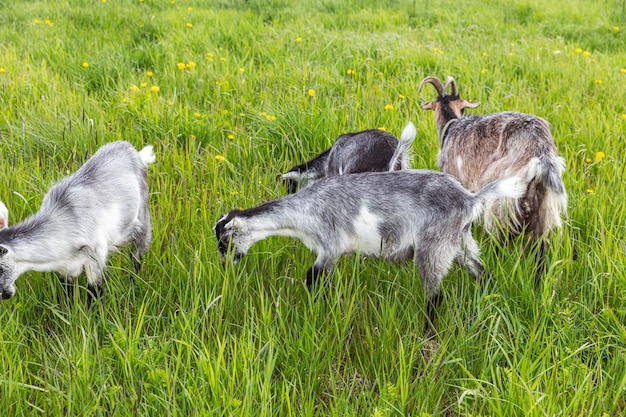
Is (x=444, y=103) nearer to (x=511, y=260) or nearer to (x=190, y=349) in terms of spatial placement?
(x=511, y=260)

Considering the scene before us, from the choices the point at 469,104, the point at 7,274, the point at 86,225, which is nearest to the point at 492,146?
the point at 469,104

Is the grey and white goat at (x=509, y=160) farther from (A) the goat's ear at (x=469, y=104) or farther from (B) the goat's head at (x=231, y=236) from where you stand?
(B) the goat's head at (x=231, y=236)

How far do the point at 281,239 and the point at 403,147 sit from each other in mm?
979

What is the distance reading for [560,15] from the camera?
29.4ft

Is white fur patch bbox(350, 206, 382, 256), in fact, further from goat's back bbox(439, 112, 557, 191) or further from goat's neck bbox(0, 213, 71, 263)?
goat's neck bbox(0, 213, 71, 263)

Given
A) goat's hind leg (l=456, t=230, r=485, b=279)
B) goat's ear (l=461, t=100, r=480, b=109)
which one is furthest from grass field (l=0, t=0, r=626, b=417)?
goat's ear (l=461, t=100, r=480, b=109)

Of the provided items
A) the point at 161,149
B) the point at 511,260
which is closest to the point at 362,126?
the point at 161,149

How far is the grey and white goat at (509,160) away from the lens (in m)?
3.40

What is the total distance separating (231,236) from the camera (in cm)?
312

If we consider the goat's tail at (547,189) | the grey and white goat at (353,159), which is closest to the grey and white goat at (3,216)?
the grey and white goat at (353,159)

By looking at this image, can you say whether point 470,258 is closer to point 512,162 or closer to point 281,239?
point 512,162

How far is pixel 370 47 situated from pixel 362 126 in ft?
6.81

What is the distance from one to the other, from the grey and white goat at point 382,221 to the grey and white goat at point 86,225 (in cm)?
66

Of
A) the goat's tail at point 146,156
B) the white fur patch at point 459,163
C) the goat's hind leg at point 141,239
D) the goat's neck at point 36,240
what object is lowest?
the goat's hind leg at point 141,239
